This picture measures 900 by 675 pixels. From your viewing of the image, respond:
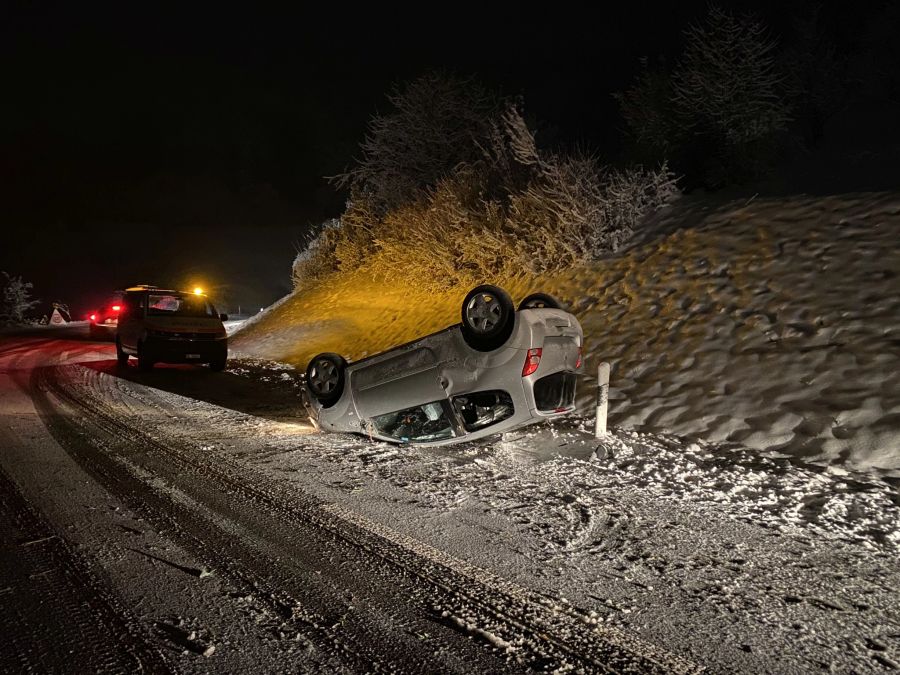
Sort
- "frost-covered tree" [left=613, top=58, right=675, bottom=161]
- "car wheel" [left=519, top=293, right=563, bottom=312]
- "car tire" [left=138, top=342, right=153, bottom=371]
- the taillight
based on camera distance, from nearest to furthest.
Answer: the taillight → "car wheel" [left=519, top=293, right=563, bottom=312] → "car tire" [left=138, top=342, right=153, bottom=371] → "frost-covered tree" [left=613, top=58, right=675, bottom=161]

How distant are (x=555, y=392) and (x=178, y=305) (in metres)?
11.1

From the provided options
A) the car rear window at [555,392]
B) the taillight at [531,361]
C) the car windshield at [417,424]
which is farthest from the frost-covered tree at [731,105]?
the car windshield at [417,424]

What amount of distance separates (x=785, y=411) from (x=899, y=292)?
2769 millimetres

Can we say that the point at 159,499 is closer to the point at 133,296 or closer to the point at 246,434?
the point at 246,434

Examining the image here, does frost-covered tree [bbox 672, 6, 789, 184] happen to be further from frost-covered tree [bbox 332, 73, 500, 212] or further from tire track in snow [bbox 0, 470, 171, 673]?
tire track in snow [bbox 0, 470, 171, 673]

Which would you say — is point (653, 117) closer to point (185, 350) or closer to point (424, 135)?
point (424, 135)

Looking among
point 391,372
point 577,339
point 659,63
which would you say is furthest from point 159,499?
point 659,63

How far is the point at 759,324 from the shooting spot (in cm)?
826

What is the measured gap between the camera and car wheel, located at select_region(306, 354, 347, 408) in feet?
22.7

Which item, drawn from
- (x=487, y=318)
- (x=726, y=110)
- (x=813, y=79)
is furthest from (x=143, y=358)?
(x=813, y=79)

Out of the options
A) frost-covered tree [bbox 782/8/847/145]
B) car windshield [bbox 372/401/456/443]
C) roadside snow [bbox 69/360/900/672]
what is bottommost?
roadside snow [bbox 69/360/900/672]

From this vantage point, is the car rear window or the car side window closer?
the car rear window

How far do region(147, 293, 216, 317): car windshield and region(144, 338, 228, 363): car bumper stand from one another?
3.23ft

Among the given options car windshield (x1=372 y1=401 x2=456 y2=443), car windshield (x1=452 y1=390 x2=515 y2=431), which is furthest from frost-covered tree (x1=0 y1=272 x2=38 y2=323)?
car windshield (x1=452 y1=390 x2=515 y2=431)
